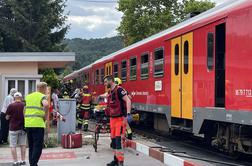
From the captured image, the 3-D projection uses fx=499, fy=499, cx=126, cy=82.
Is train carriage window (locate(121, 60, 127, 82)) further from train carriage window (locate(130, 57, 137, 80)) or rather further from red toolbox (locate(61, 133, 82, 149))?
red toolbox (locate(61, 133, 82, 149))

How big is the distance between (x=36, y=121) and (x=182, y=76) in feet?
15.2

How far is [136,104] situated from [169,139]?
7.37 feet

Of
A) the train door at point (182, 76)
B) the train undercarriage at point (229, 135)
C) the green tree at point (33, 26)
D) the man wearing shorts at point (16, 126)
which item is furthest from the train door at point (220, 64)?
the green tree at point (33, 26)

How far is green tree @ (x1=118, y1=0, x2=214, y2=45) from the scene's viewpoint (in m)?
42.7

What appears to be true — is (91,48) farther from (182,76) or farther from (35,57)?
(182,76)

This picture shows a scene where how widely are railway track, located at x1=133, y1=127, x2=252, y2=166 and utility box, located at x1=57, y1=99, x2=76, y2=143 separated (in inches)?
106

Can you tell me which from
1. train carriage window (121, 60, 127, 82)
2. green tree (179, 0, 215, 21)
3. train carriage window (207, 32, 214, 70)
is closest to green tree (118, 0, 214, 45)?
green tree (179, 0, 215, 21)

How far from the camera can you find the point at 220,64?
36.1 ft

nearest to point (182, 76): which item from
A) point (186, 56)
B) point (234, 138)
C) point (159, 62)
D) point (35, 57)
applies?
point (186, 56)

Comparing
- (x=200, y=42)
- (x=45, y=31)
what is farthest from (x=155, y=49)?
(x=45, y=31)

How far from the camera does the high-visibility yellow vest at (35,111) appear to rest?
31.5 feet

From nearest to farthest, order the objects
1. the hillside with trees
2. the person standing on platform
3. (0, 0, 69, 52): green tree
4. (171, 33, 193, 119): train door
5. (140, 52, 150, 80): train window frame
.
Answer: the person standing on platform < (171, 33, 193, 119): train door < (140, 52, 150, 80): train window frame < (0, 0, 69, 52): green tree < the hillside with trees

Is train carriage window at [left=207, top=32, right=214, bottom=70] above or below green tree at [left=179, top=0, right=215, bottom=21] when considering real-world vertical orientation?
below

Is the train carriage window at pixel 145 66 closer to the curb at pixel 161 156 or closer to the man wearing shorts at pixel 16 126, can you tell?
the curb at pixel 161 156
